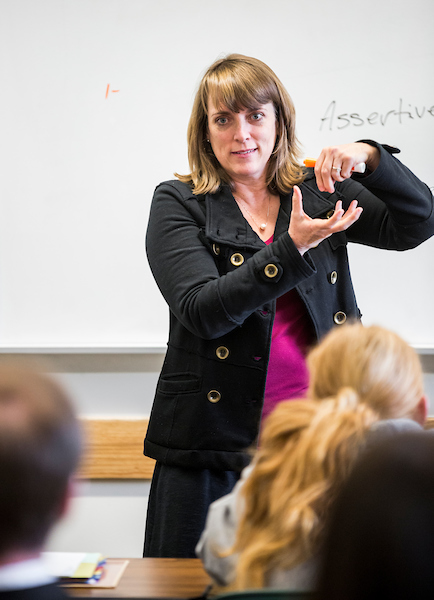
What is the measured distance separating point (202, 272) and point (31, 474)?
2.49 ft

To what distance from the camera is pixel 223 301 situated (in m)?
1.39

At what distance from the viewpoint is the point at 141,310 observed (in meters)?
2.50

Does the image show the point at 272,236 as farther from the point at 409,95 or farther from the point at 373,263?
the point at 409,95

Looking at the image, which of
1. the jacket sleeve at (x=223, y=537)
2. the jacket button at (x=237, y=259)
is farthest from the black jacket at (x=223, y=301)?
the jacket sleeve at (x=223, y=537)

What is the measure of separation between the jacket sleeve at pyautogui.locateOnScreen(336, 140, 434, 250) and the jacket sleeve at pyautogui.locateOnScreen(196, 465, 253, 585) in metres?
0.82

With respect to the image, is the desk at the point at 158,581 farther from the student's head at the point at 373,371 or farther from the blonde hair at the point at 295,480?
the student's head at the point at 373,371

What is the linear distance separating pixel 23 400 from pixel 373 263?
6.03 feet

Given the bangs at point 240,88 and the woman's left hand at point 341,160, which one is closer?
the woman's left hand at point 341,160

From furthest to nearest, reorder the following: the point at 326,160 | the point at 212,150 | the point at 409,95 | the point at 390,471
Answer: the point at 409,95, the point at 212,150, the point at 326,160, the point at 390,471

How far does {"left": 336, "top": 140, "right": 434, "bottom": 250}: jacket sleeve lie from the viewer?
5.00 ft

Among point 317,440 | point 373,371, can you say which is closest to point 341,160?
point 373,371

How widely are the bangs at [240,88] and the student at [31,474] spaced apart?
97 cm

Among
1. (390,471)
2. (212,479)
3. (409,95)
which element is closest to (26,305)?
(212,479)

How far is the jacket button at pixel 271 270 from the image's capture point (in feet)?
4.49
